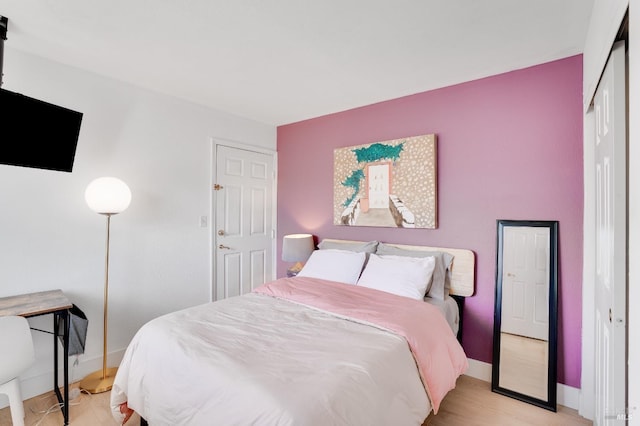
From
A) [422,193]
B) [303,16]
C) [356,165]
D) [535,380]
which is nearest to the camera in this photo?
[303,16]

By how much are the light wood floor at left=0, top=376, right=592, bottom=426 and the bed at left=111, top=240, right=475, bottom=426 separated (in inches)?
13.3

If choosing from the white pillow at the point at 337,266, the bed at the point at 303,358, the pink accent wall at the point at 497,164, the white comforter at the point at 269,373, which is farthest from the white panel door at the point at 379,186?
the white comforter at the point at 269,373

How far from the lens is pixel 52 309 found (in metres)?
1.91

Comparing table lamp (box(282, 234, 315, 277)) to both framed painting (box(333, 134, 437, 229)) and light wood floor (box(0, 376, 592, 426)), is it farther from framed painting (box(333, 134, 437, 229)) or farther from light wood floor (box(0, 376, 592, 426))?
light wood floor (box(0, 376, 592, 426))

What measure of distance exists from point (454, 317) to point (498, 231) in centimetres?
76

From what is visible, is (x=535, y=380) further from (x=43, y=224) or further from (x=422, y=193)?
(x=43, y=224)

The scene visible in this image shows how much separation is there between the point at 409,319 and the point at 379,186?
4.92 feet

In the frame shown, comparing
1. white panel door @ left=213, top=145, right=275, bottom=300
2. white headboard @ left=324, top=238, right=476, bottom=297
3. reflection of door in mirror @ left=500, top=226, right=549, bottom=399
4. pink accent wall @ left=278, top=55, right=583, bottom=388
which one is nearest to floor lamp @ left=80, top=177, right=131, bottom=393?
white panel door @ left=213, top=145, right=275, bottom=300

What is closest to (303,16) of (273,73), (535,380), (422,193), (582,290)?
(273,73)

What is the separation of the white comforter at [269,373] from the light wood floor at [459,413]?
1.52ft

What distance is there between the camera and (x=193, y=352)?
1.52 meters

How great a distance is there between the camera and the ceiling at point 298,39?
5.56 feet

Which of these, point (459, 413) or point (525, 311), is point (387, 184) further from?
point (459, 413)

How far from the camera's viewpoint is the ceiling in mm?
1695
